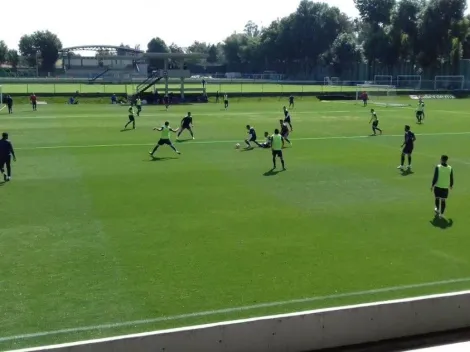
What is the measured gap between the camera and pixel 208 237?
1336 cm

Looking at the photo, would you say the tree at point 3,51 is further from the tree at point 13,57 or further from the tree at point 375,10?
the tree at point 375,10

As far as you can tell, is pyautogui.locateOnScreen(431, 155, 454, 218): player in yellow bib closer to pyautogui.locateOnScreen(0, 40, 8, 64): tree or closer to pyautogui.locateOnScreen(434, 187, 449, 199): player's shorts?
pyautogui.locateOnScreen(434, 187, 449, 199): player's shorts

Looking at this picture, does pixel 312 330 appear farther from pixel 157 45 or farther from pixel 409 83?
pixel 157 45

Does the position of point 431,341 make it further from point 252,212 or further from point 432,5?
point 432,5

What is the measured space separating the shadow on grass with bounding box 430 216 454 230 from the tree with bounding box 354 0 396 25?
107 metres

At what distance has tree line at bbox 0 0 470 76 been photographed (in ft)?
285

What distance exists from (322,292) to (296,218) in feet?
16.6

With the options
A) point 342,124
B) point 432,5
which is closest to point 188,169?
point 342,124

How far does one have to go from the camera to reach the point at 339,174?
69.6 feet

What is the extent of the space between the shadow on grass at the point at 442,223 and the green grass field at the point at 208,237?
54mm

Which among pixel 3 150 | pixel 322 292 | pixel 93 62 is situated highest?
pixel 93 62

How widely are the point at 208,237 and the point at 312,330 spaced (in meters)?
5.89

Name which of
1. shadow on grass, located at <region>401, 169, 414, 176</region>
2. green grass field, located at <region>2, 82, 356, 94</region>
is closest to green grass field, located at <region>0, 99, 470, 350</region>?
shadow on grass, located at <region>401, 169, 414, 176</region>

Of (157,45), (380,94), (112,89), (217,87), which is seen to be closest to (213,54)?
(157,45)
